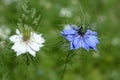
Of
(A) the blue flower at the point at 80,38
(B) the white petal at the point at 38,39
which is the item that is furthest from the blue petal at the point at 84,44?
(B) the white petal at the point at 38,39

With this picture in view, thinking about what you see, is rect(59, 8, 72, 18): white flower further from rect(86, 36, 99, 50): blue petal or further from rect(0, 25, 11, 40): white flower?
rect(86, 36, 99, 50): blue petal

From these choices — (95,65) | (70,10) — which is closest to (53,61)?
(95,65)

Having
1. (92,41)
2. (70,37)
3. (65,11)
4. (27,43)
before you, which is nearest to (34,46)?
(27,43)

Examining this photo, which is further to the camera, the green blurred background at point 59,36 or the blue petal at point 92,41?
the green blurred background at point 59,36

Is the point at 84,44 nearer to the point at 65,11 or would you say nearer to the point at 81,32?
the point at 81,32

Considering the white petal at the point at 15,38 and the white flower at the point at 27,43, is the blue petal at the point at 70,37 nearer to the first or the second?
the white flower at the point at 27,43

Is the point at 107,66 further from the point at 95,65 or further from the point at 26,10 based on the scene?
the point at 26,10
